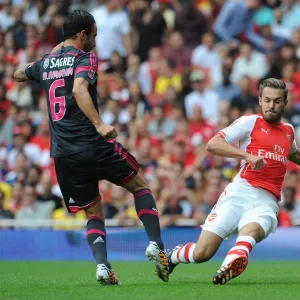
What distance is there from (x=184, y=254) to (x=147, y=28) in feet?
35.0

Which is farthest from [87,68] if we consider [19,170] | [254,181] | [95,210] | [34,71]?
[19,170]

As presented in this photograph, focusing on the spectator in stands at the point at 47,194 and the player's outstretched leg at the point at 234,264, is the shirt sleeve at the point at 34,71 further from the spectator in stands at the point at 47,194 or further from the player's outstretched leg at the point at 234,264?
→ the spectator in stands at the point at 47,194

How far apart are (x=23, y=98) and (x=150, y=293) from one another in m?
11.6

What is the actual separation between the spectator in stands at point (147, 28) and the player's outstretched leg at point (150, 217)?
1026cm

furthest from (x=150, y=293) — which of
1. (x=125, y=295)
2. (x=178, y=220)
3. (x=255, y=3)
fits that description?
(x=255, y=3)

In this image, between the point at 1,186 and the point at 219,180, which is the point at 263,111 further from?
the point at 1,186

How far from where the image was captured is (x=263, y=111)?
8.46 metres

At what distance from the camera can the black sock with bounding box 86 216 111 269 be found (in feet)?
26.8

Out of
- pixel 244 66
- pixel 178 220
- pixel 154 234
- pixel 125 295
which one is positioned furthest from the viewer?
pixel 244 66

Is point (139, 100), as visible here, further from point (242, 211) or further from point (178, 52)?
point (242, 211)

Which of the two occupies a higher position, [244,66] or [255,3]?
[255,3]

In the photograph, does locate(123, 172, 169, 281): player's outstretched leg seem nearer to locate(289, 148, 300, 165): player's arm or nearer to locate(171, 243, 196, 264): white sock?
locate(171, 243, 196, 264): white sock

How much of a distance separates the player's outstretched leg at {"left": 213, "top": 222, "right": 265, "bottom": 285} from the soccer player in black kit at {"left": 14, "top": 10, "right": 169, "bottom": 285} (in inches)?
25.2

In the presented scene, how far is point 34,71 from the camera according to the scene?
342 inches
